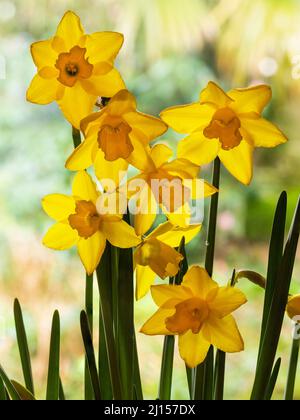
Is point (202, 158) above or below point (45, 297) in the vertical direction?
below

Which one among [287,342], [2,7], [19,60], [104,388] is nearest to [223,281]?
[287,342]

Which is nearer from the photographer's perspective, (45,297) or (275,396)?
(275,396)

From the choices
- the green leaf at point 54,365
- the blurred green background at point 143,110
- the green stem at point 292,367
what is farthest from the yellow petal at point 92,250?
the blurred green background at point 143,110

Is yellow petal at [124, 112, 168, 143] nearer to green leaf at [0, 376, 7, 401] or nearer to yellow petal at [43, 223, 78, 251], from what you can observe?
yellow petal at [43, 223, 78, 251]

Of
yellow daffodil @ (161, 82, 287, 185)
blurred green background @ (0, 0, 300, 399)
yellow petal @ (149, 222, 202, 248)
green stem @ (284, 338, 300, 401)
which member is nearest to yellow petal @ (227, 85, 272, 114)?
yellow daffodil @ (161, 82, 287, 185)

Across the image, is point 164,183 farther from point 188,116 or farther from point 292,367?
point 292,367

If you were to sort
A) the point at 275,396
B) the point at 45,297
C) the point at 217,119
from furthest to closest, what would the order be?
1. the point at 45,297
2. the point at 275,396
3. the point at 217,119

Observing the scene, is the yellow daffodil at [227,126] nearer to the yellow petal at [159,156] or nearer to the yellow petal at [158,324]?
the yellow petal at [159,156]
